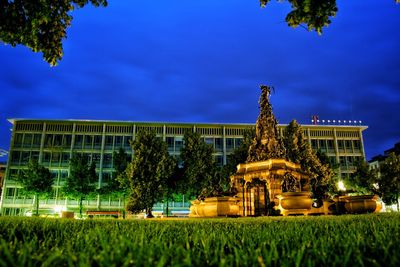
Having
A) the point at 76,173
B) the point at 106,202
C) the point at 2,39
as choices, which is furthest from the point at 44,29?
the point at 106,202

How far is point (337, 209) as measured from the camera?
49.6 feet

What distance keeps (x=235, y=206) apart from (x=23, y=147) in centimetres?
6884

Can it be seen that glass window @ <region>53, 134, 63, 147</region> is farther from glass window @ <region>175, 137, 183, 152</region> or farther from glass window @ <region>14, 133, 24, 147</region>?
glass window @ <region>175, 137, 183, 152</region>

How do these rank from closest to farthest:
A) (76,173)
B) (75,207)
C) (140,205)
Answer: (140,205) → (76,173) → (75,207)

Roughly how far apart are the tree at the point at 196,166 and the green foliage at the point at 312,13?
33848mm

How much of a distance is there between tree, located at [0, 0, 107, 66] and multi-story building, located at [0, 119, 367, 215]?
57563 mm

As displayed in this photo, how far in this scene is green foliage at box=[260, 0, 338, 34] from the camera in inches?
289

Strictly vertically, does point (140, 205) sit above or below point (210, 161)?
below

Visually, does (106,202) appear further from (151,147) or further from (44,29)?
(44,29)

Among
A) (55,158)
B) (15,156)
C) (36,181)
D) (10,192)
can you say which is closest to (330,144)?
(36,181)

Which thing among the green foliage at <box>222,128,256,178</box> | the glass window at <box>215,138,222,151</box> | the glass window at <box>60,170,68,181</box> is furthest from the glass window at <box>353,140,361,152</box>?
the glass window at <box>60,170,68,181</box>

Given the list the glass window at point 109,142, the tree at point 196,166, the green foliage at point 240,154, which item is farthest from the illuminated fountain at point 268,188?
the glass window at point 109,142

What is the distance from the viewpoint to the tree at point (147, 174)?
37750mm

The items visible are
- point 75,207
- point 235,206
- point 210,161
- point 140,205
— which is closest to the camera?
point 235,206
